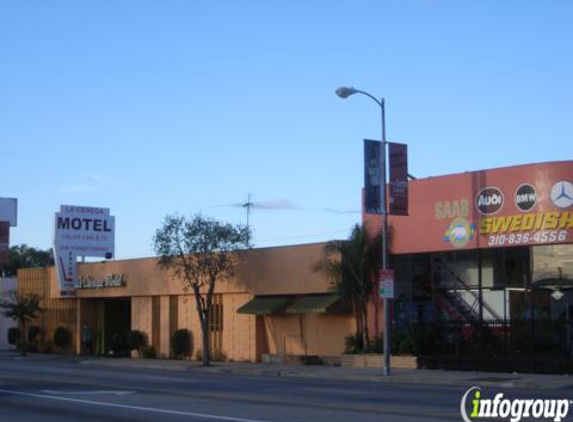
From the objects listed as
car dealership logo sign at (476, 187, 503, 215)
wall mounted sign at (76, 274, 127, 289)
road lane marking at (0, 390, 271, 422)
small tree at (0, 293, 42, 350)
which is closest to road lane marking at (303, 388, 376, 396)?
road lane marking at (0, 390, 271, 422)

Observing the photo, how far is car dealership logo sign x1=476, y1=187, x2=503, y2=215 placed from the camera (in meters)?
33.3

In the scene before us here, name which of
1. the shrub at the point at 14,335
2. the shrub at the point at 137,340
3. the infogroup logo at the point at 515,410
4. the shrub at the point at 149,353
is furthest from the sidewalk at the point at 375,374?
the shrub at the point at 14,335

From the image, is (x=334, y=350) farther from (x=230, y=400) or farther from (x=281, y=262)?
(x=230, y=400)

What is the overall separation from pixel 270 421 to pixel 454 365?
713 inches

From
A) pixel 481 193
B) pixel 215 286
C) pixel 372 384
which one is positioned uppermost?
pixel 481 193

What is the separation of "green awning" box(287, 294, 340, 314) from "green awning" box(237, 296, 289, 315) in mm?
724

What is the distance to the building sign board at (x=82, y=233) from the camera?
60938mm

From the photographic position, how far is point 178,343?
1863 inches

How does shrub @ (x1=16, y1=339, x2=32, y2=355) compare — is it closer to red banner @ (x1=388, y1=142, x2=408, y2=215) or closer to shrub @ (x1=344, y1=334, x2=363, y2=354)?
shrub @ (x1=344, y1=334, x2=363, y2=354)

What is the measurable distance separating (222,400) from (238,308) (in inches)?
926

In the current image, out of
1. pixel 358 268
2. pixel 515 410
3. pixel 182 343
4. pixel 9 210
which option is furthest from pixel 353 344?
pixel 9 210

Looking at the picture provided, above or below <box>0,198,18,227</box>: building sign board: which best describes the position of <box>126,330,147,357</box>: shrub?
below

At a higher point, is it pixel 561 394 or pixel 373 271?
pixel 373 271

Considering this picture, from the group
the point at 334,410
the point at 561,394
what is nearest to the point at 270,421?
the point at 334,410
